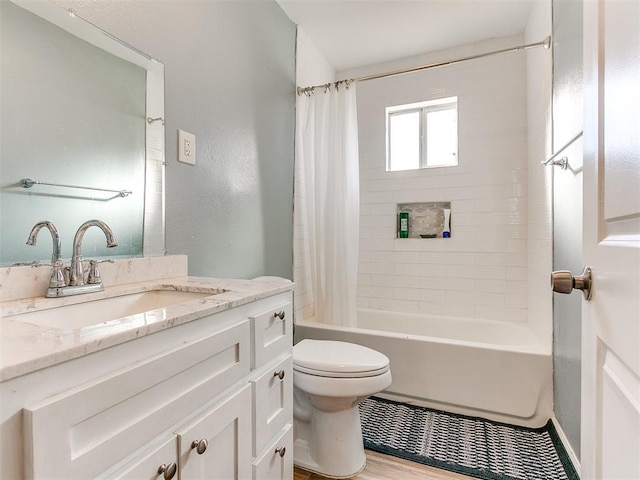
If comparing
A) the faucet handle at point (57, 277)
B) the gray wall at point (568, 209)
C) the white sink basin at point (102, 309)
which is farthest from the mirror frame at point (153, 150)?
the gray wall at point (568, 209)

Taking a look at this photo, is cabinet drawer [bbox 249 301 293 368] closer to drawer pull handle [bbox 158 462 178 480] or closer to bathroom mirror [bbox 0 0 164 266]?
drawer pull handle [bbox 158 462 178 480]

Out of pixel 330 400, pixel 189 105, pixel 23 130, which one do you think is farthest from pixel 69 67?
pixel 330 400

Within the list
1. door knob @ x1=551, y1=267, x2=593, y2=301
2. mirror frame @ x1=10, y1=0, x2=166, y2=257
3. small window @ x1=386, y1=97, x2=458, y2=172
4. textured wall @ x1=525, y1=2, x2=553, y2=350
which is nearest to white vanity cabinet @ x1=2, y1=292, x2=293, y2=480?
mirror frame @ x1=10, y1=0, x2=166, y2=257

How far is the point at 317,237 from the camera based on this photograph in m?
2.27

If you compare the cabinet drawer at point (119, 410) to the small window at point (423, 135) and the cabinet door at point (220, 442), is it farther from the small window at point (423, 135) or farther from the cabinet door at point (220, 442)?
the small window at point (423, 135)

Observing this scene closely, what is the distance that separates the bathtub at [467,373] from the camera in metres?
1.74

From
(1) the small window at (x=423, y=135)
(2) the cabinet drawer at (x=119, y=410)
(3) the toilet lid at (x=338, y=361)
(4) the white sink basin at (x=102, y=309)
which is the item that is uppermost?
(1) the small window at (x=423, y=135)

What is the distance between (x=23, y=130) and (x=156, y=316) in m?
0.69

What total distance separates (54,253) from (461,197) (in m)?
2.50

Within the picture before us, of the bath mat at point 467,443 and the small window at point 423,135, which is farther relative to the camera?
the small window at point 423,135

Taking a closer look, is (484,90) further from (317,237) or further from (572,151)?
(317,237)

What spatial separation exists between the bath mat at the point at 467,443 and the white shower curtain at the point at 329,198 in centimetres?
66

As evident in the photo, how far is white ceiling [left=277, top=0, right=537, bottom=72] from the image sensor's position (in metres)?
2.10

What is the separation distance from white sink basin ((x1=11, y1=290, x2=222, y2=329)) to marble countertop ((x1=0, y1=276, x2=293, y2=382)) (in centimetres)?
1
